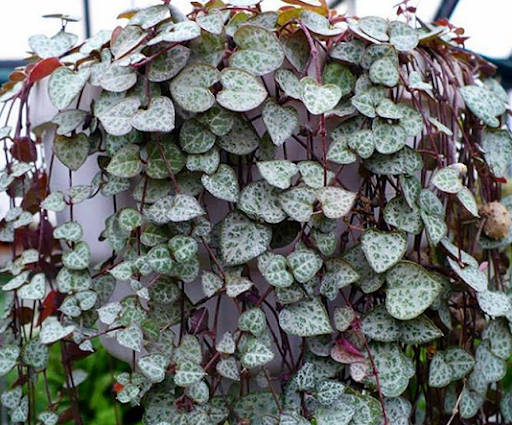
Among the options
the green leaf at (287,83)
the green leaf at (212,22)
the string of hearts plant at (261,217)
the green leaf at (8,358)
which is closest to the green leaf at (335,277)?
the string of hearts plant at (261,217)

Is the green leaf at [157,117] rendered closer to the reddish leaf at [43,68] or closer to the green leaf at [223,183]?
the green leaf at [223,183]

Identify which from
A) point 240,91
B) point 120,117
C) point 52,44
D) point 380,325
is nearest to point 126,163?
point 120,117

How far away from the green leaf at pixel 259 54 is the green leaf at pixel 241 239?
175mm

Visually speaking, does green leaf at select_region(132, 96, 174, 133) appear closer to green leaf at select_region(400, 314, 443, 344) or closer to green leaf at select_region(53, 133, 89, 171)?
green leaf at select_region(53, 133, 89, 171)

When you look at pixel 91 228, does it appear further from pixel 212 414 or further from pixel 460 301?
pixel 460 301

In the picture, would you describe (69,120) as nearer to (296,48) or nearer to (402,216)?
(296,48)

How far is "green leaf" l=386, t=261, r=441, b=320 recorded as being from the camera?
0.70 m

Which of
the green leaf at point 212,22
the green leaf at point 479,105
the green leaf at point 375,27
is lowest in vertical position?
the green leaf at point 479,105

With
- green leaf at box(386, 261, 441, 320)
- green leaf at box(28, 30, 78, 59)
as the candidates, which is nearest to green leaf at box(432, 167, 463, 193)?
green leaf at box(386, 261, 441, 320)

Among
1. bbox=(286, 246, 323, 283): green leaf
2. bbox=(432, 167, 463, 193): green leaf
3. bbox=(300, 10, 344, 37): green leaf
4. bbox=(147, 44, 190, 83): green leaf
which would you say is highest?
bbox=(300, 10, 344, 37): green leaf

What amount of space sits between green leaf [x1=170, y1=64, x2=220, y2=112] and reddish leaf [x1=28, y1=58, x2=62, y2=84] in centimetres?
23

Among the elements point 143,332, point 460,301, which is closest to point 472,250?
point 460,301

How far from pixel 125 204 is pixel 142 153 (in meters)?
0.09

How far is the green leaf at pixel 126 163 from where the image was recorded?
0.73 metres
